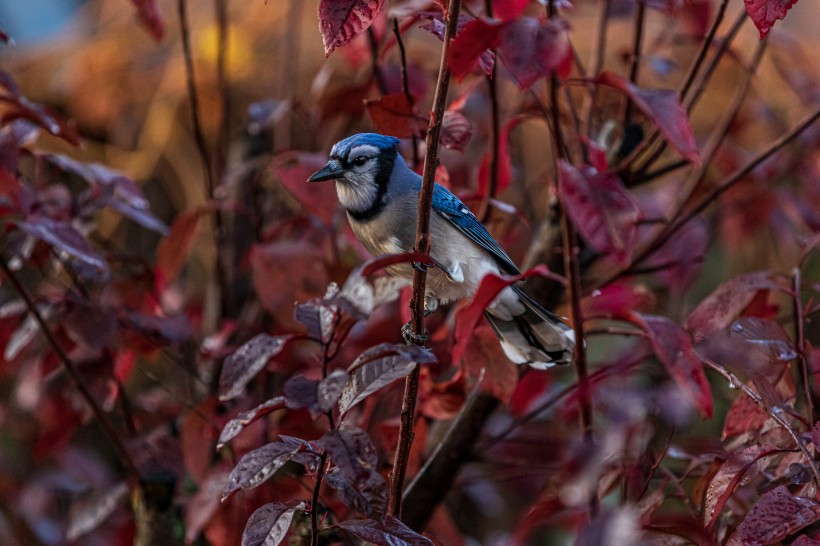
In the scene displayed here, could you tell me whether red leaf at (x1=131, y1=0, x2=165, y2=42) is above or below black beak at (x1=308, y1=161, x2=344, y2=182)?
above

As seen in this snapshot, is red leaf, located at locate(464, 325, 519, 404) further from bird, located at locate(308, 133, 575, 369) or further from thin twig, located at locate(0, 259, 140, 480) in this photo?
thin twig, located at locate(0, 259, 140, 480)

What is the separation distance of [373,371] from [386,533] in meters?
0.17

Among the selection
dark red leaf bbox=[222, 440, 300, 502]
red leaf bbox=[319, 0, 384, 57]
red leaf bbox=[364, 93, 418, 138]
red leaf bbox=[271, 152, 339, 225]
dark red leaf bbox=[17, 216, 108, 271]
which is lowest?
red leaf bbox=[271, 152, 339, 225]

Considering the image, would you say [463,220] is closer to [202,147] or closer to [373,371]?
[202,147]

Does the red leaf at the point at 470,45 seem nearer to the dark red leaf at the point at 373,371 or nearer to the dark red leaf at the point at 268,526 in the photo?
the dark red leaf at the point at 373,371

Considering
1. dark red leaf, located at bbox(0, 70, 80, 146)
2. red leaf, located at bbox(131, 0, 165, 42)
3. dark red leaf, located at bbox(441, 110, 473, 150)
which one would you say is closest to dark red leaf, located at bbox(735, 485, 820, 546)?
dark red leaf, located at bbox(441, 110, 473, 150)

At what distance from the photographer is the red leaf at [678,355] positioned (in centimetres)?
99

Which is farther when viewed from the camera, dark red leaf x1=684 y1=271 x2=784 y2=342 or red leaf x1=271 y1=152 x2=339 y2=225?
red leaf x1=271 y1=152 x2=339 y2=225

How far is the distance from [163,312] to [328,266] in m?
0.37

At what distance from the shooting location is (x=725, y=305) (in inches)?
49.1

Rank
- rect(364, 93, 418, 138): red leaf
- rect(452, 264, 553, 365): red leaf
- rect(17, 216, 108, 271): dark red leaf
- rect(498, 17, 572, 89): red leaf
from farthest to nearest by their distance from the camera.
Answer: rect(17, 216, 108, 271): dark red leaf, rect(364, 93, 418, 138): red leaf, rect(452, 264, 553, 365): red leaf, rect(498, 17, 572, 89): red leaf

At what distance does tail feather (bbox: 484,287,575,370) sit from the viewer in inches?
60.1

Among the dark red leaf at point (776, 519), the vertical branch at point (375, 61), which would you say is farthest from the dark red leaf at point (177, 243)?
the dark red leaf at point (776, 519)

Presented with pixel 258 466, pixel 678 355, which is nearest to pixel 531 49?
pixel 678 355
